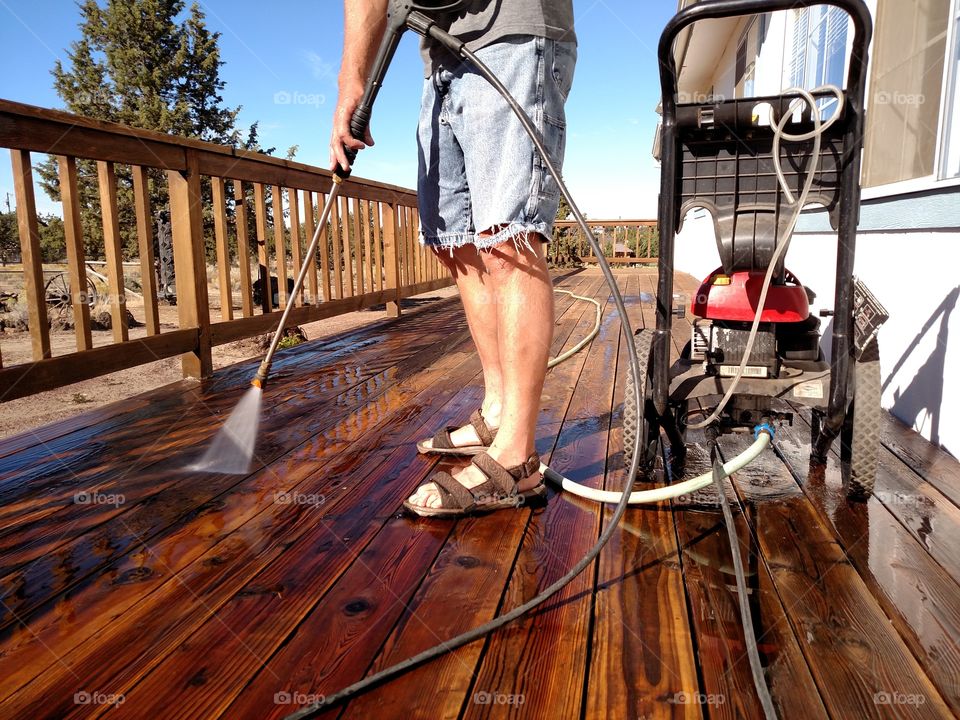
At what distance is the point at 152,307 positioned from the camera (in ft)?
8.86

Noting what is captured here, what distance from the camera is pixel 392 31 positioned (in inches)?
56.3

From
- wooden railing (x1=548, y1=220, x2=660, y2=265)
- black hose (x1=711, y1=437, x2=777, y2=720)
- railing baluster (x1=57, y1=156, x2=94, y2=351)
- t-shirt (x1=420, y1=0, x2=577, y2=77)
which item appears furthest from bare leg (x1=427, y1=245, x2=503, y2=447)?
wooden railing (x1=548, y1=220, x2=660, y2=265)

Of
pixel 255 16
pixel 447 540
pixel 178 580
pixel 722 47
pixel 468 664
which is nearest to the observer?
pixel 468 664

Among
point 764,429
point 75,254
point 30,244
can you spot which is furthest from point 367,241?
point 764,429

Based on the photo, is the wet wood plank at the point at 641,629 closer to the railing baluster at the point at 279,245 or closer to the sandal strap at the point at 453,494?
the sandal strap at the point at 453,494

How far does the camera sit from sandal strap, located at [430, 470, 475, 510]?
144 centimetres

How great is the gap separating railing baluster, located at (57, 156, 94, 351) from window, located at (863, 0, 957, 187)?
3.04 metres

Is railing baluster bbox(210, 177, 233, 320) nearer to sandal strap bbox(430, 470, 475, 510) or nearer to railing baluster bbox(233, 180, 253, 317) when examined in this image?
railing baluster bbox(233, 180, 253, 317)

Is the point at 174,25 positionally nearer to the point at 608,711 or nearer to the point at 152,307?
the point at 152,307

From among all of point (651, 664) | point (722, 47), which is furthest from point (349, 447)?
point (722, 47)

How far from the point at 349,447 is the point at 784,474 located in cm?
123

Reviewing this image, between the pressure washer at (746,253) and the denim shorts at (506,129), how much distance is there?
0.08 meters

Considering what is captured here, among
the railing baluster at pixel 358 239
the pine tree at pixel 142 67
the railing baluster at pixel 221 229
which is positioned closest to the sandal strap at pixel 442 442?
the railing baluster at pixel 221 229

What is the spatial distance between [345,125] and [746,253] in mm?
969
